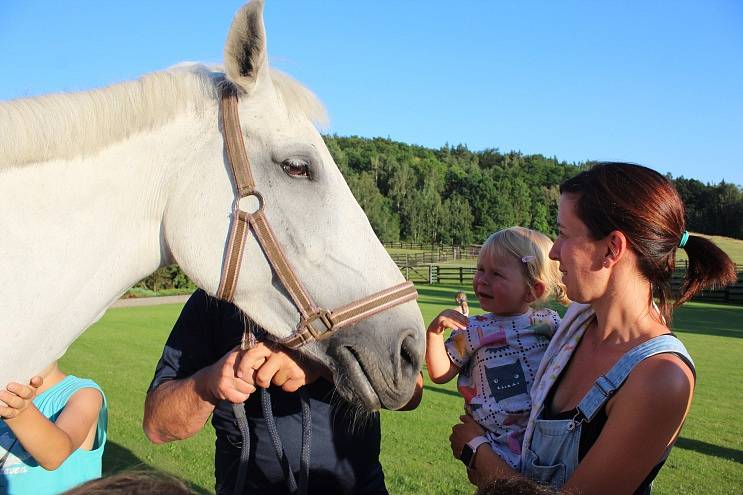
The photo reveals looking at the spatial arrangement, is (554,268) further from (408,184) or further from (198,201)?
(408,184)

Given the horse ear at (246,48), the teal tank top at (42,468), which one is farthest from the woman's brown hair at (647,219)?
the teal tank top at (42,468)

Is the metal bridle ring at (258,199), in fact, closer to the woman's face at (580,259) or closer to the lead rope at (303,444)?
the lead rope at (303,444)

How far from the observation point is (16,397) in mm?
→ 1638

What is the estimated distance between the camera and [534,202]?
7556 cm

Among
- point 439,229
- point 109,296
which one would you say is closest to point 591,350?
point 109,296

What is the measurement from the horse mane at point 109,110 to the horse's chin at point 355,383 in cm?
92

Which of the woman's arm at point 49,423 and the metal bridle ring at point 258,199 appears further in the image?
the metal bridle ring at point 258,199

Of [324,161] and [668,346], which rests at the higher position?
[324,161]

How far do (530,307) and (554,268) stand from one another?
0.23 m

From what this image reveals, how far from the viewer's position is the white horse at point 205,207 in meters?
1.68

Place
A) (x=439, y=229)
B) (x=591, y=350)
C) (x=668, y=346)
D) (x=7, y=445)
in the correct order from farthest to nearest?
(x=439, y=229) < (x=7, y=445) < (x=591, y=350) < (x=668, y=346)

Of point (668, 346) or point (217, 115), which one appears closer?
point (668, 346)

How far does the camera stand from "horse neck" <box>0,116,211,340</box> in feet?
5.25

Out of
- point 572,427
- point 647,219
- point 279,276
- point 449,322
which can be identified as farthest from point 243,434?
point 647,219
